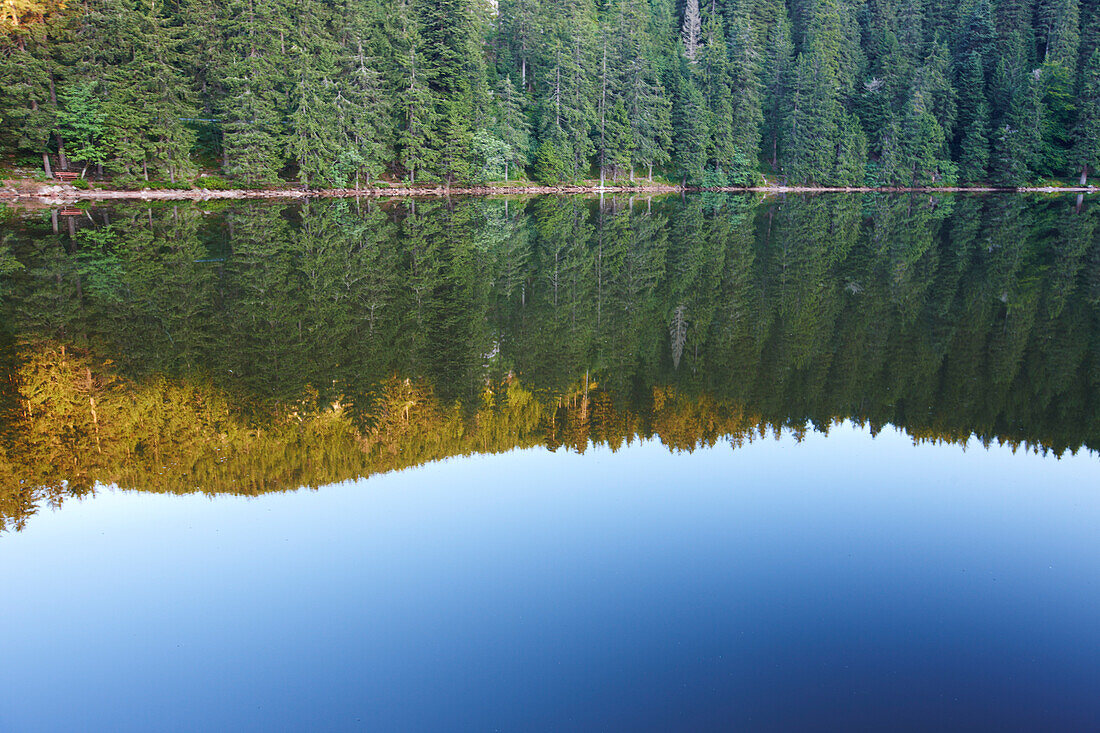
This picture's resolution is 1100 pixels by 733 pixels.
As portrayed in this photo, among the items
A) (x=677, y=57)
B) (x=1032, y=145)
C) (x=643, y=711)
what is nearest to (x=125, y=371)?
(x=643, y=711)

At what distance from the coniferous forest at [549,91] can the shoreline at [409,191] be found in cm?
89

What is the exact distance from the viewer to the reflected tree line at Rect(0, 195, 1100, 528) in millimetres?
9961

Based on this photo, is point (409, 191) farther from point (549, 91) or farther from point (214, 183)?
point (549, 91)

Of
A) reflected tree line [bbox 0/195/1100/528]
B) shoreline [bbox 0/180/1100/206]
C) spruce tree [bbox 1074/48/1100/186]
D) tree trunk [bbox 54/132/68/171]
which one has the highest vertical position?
spruce tree [bbox 1074/48/1100/186]

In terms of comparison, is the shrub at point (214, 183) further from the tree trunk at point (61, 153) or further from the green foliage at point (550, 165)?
the green foliage at point (550, 165)

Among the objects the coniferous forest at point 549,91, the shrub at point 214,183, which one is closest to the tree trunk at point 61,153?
the coniferous forest at point 549,91

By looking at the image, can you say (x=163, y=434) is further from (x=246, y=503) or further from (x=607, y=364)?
(x=607, y=364)

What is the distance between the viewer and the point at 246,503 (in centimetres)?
834

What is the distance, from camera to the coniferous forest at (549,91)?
43.5m

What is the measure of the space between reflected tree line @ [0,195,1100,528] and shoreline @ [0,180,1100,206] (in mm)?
Result: 17092

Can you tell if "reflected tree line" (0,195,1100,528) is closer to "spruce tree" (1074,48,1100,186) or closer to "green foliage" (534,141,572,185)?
"green foliage" (534,141,572,185)

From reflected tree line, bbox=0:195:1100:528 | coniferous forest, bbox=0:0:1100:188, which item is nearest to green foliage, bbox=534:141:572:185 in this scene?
coniferous forest, bbox=0:0:1100:188

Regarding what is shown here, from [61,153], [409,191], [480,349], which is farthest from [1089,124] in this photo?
[61,153]

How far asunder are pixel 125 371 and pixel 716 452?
9.21 metres
